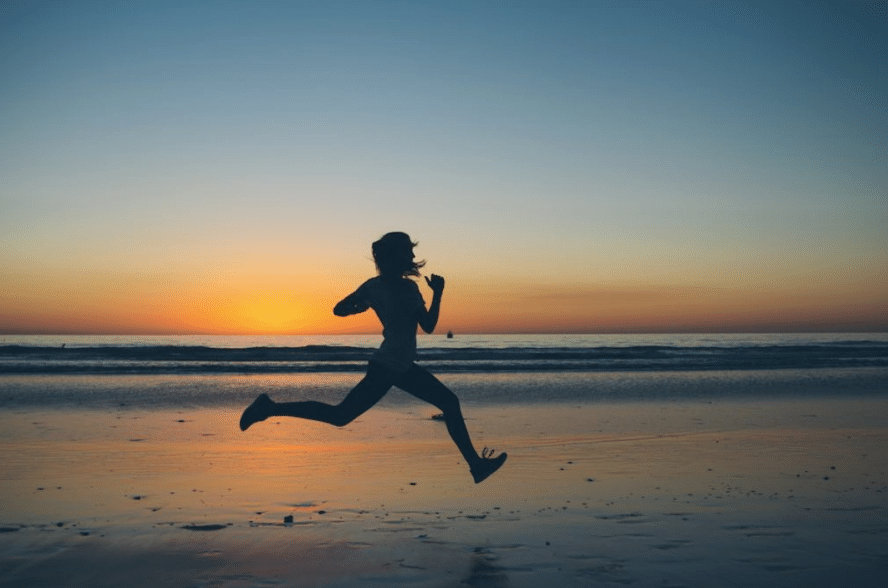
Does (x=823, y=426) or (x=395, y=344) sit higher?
(x=395, y=344)

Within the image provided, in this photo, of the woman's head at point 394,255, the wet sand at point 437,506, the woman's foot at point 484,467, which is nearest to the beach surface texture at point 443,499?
the wet sand at point 437,506

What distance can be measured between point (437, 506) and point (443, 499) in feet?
0.92

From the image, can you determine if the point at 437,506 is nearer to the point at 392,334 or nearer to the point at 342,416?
the point at 342,416

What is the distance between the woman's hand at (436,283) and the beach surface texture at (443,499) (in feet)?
6.24

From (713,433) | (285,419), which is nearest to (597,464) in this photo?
(713,433)

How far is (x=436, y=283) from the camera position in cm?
555

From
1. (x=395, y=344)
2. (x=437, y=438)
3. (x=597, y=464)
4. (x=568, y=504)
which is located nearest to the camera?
(x=395, y=344)

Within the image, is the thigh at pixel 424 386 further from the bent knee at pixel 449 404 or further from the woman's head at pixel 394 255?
the woman's head at pixel 394 255

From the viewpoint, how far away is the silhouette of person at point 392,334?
18.7ft

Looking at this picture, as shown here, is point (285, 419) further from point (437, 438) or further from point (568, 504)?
point (568, 504)

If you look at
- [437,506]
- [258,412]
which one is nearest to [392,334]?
[258,412]

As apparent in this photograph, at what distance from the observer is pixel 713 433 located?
1117 centimetres

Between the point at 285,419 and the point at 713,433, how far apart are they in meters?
7.04

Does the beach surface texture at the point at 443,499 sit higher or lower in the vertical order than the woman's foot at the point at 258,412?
Answer: lower
